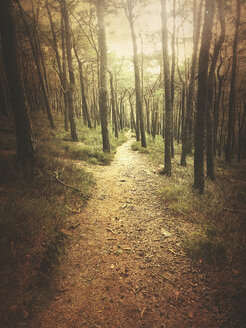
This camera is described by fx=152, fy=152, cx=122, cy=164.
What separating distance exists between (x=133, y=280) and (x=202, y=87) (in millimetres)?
6830

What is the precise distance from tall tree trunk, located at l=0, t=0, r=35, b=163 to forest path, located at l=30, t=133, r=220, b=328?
3426 millimetres

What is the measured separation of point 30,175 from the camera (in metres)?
5.34

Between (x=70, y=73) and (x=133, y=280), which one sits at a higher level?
(x=70, y=73)

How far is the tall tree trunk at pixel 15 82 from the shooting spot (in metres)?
5.25

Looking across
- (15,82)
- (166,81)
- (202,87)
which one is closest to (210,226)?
(202,87)

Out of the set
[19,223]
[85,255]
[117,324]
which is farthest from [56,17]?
[117,324]

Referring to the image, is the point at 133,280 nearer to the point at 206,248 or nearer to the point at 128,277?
the point at 128,277

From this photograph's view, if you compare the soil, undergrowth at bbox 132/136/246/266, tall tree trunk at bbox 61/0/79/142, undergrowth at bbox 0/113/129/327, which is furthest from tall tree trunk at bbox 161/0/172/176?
tall tree trunk at bbox 61/0/79/142

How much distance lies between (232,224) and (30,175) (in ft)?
21.8

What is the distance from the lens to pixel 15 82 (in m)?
5.53

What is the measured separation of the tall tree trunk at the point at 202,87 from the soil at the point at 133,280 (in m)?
2.92

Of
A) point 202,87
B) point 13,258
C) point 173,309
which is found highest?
point 202,87

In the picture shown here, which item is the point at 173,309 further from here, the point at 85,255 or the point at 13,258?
the point at 13,258

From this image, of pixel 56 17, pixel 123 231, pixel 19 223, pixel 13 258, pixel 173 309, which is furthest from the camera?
pixel 56 17
